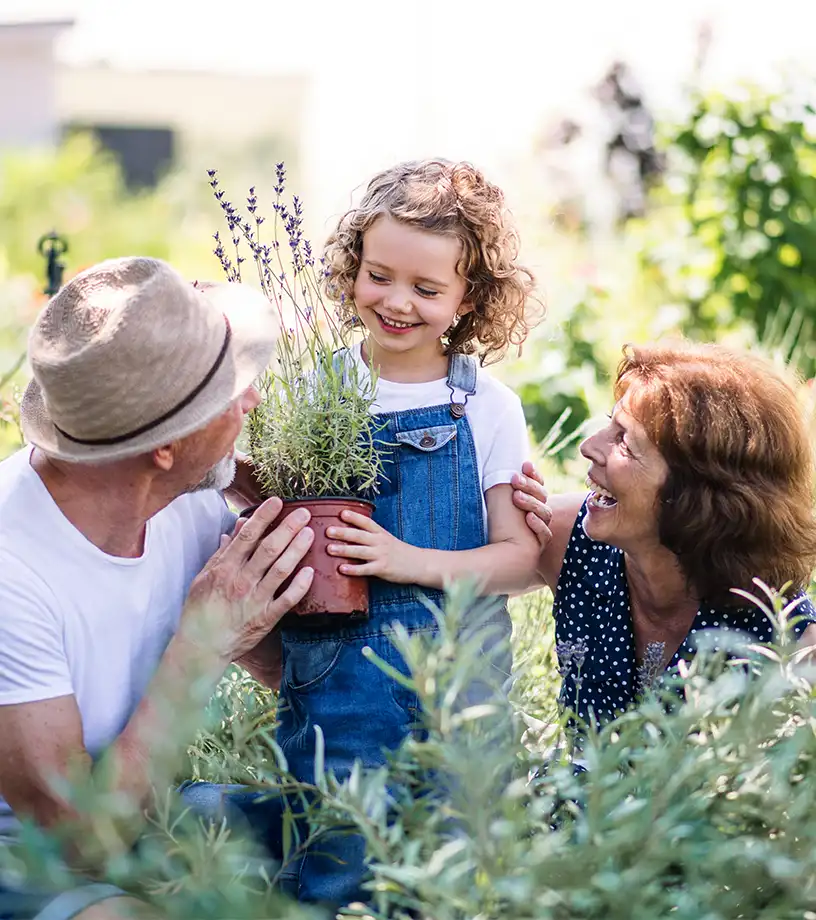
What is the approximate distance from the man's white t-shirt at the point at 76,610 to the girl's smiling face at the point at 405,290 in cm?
62

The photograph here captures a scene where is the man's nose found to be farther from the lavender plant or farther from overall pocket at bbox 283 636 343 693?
overall pocket at bbox 283 636 343 693

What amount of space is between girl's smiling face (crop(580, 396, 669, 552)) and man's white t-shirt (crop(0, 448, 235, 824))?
2.96 feet

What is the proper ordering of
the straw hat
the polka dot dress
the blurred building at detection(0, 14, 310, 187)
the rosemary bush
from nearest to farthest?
the rosemary bush < the straw hat < the polka dot dress < the blurred building at detection(0, 14, 310, 187)

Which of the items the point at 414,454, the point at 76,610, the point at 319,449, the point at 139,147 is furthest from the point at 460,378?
the point at 139,147

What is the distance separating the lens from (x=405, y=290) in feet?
8.46

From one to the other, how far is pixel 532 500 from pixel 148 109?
81.9 ft

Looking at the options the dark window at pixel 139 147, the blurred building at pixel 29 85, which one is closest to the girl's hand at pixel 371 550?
the blurred building at pixel 29 85

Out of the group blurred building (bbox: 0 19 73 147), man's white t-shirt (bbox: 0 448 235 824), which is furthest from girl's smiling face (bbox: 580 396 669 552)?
blurred building (bbox: 0 19 73 147)

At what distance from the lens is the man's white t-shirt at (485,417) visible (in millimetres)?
2607

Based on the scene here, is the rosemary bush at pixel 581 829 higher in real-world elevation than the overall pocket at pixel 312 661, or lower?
higher

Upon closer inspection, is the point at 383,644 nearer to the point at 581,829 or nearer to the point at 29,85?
the point at 581,829

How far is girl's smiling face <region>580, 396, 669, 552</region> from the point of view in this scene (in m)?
2.64

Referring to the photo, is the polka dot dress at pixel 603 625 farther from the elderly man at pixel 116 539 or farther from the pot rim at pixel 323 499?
the elderly man at pixel 116 539

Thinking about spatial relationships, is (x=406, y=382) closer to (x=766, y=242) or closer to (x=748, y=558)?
(x=748, y=558)
